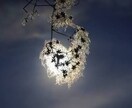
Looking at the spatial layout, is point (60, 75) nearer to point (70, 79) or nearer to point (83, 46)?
point (70, 79)

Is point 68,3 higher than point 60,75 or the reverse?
higher

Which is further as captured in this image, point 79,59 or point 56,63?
point 79,59

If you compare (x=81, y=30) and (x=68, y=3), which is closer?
(x=68, y=3)

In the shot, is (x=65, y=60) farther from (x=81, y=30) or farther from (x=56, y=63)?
(x=81, y=30)

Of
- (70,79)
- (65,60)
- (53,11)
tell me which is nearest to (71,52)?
(65,60)

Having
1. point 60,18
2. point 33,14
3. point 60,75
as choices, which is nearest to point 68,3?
point 60,18

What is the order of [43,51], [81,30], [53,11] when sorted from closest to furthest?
[53,11], [43,51], [81,30]

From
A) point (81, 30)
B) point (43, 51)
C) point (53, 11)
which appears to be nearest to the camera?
point (53, 11)

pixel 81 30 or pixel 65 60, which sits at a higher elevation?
pixel 81 30

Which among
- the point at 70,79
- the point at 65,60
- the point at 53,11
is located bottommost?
the point at 70,79
